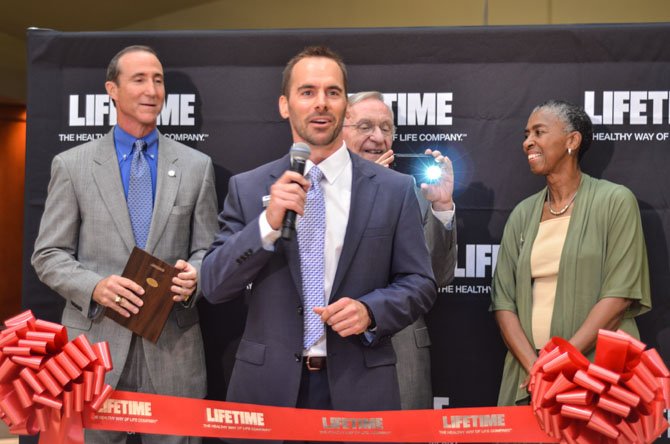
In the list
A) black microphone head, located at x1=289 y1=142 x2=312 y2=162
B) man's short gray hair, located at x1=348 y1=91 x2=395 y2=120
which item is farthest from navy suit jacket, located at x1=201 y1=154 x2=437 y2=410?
man's short gray hair, located at x1=348 y1=91 x2=395 y2=120

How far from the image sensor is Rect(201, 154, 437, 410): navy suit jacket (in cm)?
248

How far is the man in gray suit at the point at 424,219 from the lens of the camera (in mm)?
→ 3680

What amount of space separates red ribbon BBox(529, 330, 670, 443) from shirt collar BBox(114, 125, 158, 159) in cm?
212

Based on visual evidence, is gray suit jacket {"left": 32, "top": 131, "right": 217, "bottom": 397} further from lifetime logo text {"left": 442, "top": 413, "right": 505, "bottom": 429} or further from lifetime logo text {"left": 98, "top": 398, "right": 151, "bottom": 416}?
lifetime logo text {"left": 442, "top": 413, "right": 505, "bottom": 429}

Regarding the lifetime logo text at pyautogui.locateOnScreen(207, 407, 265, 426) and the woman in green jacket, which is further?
the woman in green jacket

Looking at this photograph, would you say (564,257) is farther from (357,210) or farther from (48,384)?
(48,384)

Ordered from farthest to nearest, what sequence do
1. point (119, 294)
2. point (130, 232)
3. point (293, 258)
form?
point (130, 232) → point (119, 294) → point (293, 258)

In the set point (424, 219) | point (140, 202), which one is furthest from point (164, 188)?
point (424, 219)

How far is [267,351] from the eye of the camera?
2533 millimetres

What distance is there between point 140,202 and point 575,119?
205cm

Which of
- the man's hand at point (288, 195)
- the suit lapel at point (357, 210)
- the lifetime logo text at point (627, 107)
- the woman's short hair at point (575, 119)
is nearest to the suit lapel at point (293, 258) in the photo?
the suit lapel at point (357, 210)

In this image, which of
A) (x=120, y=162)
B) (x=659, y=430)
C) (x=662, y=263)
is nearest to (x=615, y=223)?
(x=662, y=263)

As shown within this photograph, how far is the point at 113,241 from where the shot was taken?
11.7ft

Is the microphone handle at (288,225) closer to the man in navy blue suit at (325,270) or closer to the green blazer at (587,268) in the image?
the man in navy blue suit at (325,270)
